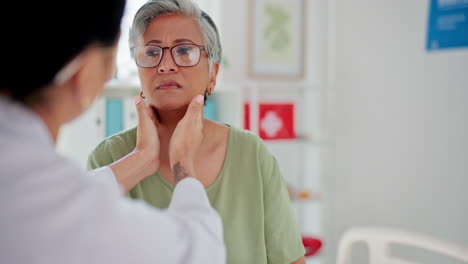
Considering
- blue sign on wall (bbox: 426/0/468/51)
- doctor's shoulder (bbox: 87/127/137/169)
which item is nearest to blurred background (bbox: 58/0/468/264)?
blue sign on wall (bbox: 426/0/468/51)

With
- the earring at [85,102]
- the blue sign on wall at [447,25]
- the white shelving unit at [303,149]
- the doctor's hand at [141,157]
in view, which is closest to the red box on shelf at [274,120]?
the white shelving unit at [303,149]

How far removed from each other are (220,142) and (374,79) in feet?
6.40

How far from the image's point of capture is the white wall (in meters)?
2.37

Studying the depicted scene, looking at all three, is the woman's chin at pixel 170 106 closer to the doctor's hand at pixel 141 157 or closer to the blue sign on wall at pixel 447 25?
the doctor's hand at pixel 141 157

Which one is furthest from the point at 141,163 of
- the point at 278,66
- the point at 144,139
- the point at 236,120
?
the point at 278,66

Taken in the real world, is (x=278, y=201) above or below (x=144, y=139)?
below

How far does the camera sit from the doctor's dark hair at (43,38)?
1.68 ft

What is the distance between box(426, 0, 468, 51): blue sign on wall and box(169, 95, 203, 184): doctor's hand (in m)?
1.67

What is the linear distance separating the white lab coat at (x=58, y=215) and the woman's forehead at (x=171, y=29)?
450mm

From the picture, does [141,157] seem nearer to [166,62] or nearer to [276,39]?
[166,62]

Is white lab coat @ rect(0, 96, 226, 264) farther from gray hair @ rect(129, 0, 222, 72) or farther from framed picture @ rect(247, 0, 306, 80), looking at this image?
framed picture @ rect(247, 0, 306, 80)

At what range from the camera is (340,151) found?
307 cm

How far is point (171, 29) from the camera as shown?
→ 0.97 metres

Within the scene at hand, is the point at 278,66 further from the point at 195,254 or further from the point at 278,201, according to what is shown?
the point at 195,254
